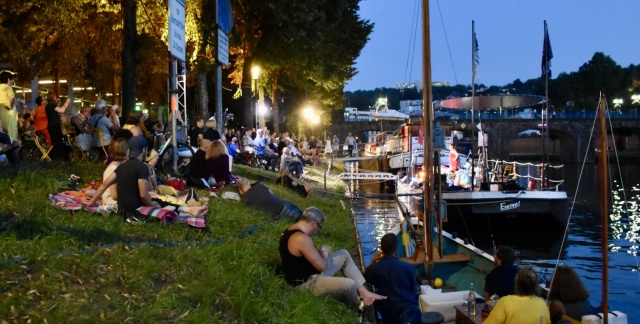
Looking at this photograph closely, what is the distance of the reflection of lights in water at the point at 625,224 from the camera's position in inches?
797

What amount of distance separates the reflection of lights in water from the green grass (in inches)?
458

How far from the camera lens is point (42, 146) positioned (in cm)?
1315

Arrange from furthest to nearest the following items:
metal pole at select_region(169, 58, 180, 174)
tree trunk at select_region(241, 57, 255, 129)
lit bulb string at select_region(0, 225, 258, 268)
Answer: tree trunk at select_region(241, 57, 255, 129), metal pole at select_region(169, 58, 180, 174), lit bulb string at select_region(0, 225, 258, 268)

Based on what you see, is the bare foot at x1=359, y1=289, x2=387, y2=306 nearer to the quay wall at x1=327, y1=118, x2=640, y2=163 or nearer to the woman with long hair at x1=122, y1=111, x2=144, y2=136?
the woman with long hair at x1=122, y1=111, x2=144, y2=136

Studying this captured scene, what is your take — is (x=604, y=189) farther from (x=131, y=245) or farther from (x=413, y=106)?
(x=413, y=106)

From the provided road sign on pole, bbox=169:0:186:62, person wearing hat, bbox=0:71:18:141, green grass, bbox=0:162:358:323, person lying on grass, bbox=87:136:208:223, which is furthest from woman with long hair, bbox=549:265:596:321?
person wearing hat, bbox=0:71:18:141

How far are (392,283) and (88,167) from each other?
21.6 ft

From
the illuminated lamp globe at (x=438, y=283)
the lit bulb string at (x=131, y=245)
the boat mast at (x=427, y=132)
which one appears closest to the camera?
the lit bulb string at (x=131, y=245)

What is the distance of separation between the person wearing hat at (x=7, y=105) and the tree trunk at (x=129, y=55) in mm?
3811

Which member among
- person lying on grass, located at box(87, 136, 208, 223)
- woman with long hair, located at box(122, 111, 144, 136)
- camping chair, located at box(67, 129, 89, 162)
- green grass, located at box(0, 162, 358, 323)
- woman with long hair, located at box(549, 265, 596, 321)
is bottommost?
woman with long hair, located at box(549, 265, 596, 321)

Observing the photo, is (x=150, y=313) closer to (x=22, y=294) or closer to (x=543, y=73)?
(x=22, y=294)

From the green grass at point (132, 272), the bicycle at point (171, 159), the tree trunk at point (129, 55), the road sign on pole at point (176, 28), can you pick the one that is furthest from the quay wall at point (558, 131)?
the green grass at point (132, 272)

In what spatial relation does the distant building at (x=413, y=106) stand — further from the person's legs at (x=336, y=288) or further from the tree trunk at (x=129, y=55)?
the person's legs at (x=336, y=288)

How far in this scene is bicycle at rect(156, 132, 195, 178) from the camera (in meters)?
12.9
